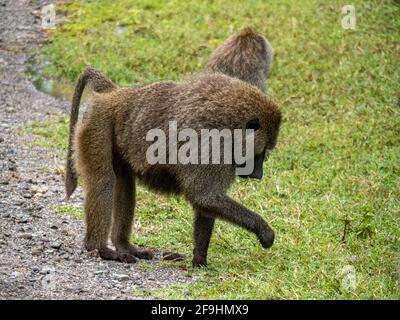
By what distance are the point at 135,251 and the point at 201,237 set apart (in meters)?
0.55

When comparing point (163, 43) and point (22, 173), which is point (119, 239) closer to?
point (22, 173)

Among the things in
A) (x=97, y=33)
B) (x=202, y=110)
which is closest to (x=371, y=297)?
(x=202, y=110)

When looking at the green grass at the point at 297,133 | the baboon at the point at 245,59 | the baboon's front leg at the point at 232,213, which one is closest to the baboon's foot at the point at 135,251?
the green grass at the point at 297,133

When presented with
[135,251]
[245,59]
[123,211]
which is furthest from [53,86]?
[135,251]

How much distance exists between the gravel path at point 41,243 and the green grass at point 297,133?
1.07 feet

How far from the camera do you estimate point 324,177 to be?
8383mm

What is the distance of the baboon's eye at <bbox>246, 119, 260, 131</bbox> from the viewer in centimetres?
610

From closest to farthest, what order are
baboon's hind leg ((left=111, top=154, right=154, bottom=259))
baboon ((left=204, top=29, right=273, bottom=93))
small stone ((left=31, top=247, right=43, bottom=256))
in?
small stone ((left=31, top=247, right=43, bottom=256)) < baboon's hind leg ((left=111, top=154, right=154, bottom=259)) < baboon ((left=204, top=29, right=273, bottom=93))

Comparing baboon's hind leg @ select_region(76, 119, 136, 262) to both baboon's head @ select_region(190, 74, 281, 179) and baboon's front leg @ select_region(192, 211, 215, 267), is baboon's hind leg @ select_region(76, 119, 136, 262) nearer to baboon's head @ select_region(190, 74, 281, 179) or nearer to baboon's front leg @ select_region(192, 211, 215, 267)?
baboon's front leg @ select_region(192, 211, 215, 267)

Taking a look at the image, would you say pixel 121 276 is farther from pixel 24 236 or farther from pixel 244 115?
pixel 244 115

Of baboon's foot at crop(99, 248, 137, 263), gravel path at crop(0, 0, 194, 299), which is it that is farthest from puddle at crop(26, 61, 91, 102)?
baboon's foot at crop(99, 248, 137, 263)

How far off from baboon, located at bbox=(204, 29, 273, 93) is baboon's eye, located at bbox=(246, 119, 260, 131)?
284cm

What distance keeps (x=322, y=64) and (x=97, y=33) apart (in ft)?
11.1

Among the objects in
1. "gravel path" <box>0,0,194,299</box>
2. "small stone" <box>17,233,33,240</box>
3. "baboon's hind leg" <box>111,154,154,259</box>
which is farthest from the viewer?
"baboon's hind leg" <box>111,154,154,259</box>
